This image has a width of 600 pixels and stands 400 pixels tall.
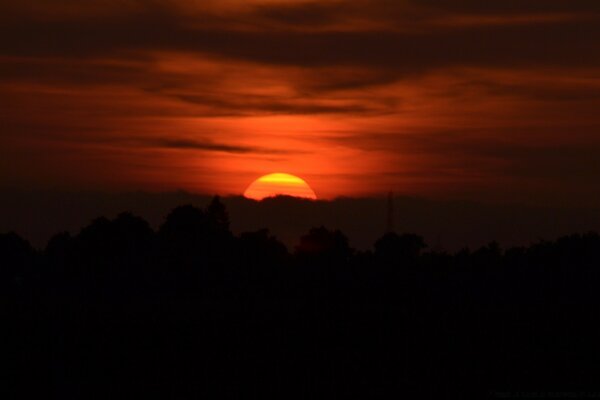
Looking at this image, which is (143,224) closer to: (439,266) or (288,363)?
(439,266)

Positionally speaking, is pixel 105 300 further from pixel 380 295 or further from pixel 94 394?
pixel 94 394

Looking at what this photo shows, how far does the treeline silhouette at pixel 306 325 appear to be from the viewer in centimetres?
3506

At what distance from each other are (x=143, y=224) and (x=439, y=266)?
28.1 m

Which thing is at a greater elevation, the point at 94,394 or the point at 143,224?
the point at 143,224

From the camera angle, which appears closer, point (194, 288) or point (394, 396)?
point (394, 396)

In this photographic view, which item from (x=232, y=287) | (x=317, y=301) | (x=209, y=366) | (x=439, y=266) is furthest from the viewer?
(x=439, y=266)

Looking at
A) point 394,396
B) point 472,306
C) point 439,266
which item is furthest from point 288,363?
point 439,266

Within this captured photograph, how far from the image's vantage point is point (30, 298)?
193 feet

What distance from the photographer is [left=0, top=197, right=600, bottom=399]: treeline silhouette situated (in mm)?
35062

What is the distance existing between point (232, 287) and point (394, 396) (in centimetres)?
3425

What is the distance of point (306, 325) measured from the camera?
149ft

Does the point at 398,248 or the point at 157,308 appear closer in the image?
the point at 157,308

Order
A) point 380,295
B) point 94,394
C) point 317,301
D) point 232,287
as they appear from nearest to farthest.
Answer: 1. point 94,394
2. point 317,301
3. point 380,295
4. point 232,287

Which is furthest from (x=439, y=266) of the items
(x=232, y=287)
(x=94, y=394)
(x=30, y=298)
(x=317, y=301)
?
(x=94, y=394)
